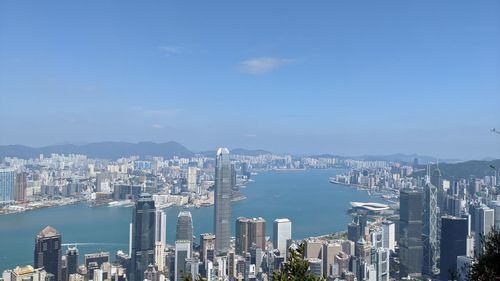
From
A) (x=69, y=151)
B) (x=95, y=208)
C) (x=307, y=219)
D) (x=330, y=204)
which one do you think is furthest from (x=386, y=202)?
(x=69, y=151)

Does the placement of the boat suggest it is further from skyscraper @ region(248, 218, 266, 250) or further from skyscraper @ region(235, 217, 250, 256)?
skyscraper @ region(248, 218, 266, 250)

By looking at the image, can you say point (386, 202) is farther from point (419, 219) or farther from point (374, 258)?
point (374, 258)

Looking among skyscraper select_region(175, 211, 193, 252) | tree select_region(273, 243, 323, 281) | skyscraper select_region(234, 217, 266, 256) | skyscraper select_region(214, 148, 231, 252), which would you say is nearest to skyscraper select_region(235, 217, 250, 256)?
skyscraper select_region(234, 217, 266, 256)

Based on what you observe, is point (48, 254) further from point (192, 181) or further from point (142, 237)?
point (192, 181)

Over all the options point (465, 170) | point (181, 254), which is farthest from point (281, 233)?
point (465, 170)

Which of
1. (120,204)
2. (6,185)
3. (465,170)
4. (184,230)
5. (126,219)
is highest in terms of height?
(465,170)

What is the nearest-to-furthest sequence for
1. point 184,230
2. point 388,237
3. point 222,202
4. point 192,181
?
point 184,230 → point 388,237 → point 222,202 → point 192,181
